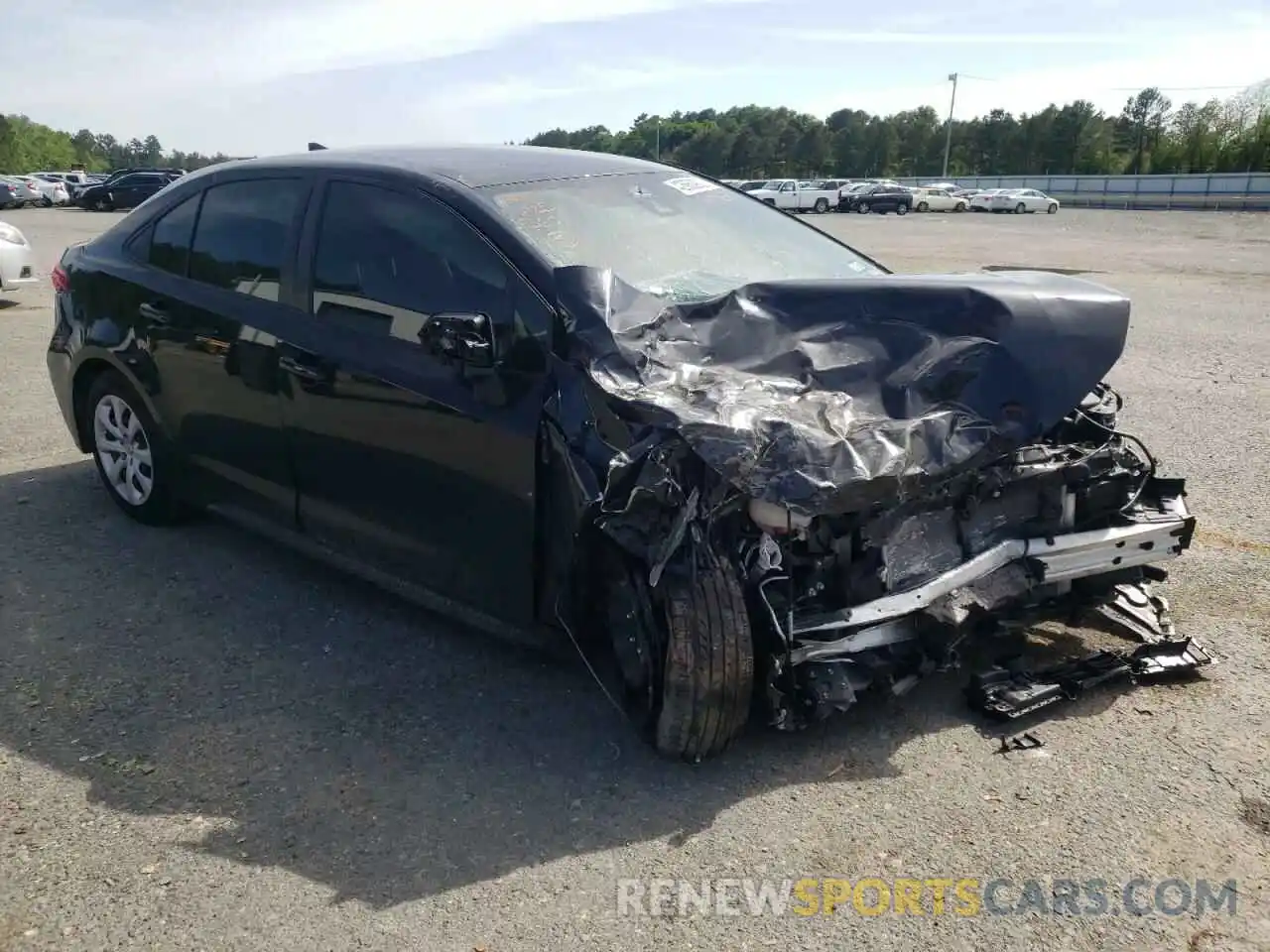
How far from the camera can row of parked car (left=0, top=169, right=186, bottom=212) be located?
37.9 m

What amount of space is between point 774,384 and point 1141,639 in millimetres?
1796

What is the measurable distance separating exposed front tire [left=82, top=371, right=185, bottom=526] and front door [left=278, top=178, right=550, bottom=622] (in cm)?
124

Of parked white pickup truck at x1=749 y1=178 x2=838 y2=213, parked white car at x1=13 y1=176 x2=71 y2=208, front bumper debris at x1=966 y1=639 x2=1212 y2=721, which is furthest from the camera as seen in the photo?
parked white pickup truck at x1=749 y1=178 x2=838 y2=213

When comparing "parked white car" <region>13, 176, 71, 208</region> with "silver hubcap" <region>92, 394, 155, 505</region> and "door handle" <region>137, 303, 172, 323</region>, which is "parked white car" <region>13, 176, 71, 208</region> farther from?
"door handle" <region>137, 303, 172, 323</region>

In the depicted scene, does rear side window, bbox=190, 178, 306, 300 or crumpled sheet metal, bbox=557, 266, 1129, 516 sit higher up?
rear side window, bbox=190, 178, 306, 300

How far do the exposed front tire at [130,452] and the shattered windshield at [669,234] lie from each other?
2302 mm

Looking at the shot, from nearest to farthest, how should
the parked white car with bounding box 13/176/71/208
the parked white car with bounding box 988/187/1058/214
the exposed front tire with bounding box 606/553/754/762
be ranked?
the exposed front tire with bounding box 606/553/754/762 < the parked white car with bounding box 13/176/71/208 < the parked white car with bounding box 988/187/1058/214

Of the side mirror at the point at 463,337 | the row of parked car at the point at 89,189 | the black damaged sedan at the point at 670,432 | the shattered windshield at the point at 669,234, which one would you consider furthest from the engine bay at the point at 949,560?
the row of parked car at the point at 89,189

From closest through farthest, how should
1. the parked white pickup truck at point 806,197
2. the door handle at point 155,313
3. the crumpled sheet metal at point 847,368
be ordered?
1. the crumpled sheet metal at point 847,368
2. the door handle at point 155,313
3. the parked white pickup truck at point 806,197

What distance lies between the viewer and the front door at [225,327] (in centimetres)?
418

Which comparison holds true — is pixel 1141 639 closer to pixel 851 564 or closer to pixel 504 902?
pixel 851 564

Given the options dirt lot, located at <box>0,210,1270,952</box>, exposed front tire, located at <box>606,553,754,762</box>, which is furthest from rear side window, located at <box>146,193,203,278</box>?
exposed front tire, located at <box>606,553,754,762</box>

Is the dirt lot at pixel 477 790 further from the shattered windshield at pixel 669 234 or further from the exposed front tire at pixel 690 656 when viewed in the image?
the shattered windshield at pixel 669 234

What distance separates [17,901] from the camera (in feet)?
8.79
